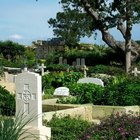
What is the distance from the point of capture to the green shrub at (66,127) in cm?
1084

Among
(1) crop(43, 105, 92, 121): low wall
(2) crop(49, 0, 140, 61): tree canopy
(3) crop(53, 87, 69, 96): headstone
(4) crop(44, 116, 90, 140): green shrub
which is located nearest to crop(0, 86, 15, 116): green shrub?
(1) crop(43, 105, 92, 121): low wall

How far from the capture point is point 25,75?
1040 centimetres

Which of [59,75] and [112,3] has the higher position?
[112,3]

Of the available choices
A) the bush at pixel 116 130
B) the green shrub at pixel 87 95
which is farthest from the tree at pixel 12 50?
the bush at pixel 116 130

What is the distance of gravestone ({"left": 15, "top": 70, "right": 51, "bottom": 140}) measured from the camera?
33.9 feet

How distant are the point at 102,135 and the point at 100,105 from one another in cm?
620

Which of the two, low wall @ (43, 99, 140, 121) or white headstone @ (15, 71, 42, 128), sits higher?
white headstone @ (15, 71, 42, 128)

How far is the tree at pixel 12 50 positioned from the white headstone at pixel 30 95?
37.6 m

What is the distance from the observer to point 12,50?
48531 mm

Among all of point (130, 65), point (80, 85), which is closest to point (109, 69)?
point (130, 65)

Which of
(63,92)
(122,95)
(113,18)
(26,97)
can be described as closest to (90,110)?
(122,95)

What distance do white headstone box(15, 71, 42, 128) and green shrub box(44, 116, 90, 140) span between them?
599 millimetres

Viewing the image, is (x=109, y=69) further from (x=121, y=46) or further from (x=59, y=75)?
(x=59, y=75)

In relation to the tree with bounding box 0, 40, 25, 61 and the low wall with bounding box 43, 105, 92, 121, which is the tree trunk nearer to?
the tree with bounding box 0, 40, 25, 61
